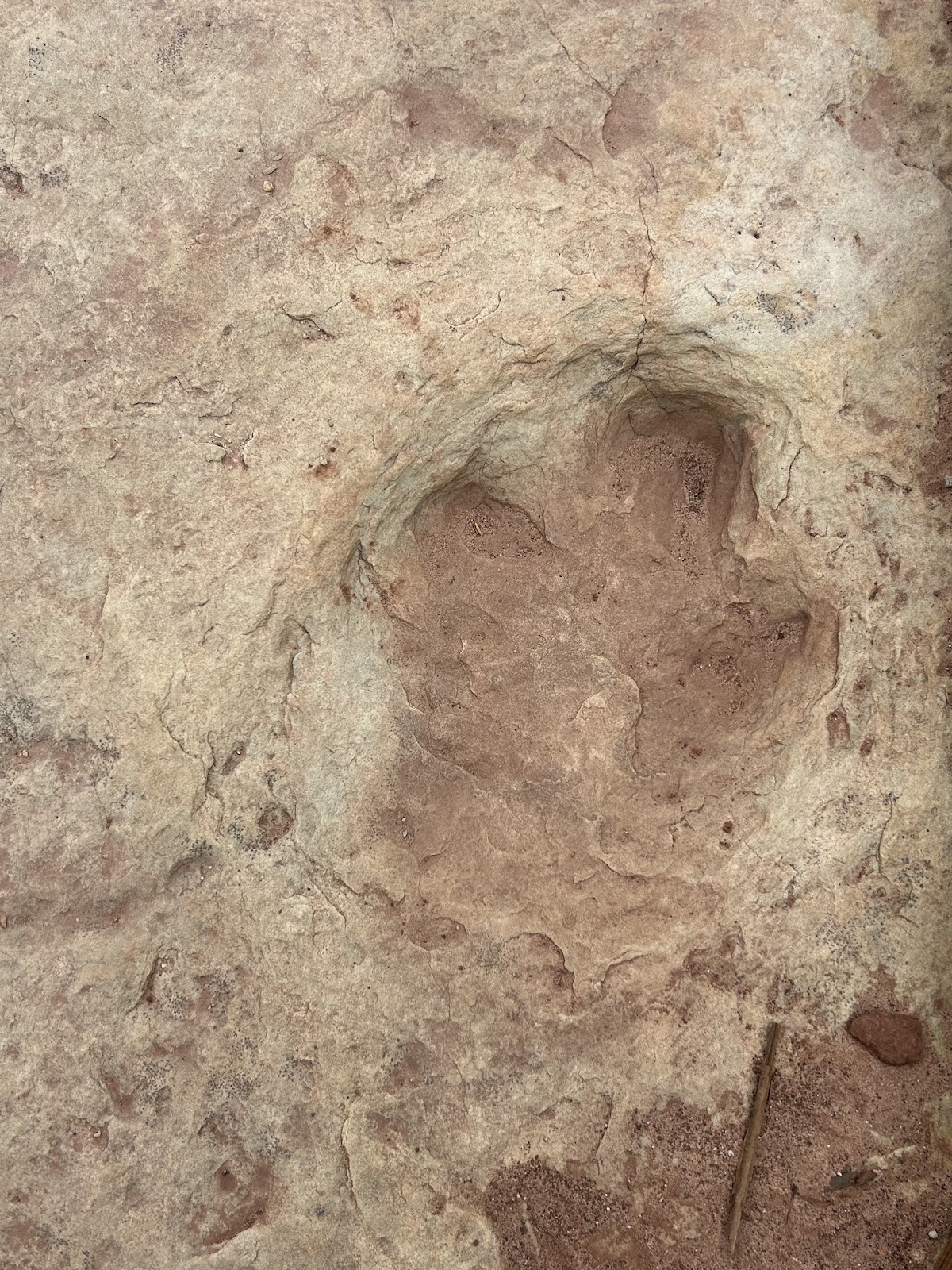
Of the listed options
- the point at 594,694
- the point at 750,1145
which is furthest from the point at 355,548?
the point at 750,1145

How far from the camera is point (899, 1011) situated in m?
3.54

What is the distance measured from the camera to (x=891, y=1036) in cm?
354

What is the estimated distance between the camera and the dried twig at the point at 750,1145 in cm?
353

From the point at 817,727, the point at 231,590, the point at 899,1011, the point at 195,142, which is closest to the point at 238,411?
the point at 231,590

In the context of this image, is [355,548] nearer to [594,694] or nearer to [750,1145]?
[594,694]

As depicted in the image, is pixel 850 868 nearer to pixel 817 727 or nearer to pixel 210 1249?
pixel 817 727

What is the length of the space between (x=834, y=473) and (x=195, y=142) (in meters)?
2.65

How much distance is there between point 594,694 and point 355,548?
3.73 feet

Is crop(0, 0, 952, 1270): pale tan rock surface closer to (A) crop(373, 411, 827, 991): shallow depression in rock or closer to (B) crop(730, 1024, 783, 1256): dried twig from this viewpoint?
(B) crop(730, 1024, 783, 1256): dried twig

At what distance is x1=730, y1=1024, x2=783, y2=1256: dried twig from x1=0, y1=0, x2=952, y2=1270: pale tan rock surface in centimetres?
6

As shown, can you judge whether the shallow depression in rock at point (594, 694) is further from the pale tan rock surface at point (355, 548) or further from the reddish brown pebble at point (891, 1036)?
the reddish brown pebble at point (891, 1036)

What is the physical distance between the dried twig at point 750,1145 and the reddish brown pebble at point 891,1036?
336 mm

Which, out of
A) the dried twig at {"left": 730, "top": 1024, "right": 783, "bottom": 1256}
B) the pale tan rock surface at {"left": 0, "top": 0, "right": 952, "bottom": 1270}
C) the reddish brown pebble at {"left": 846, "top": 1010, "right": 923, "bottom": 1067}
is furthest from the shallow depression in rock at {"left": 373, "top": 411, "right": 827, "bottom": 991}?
the reddish brown pebble at {"left": 846, "top": 1010, "right": 923, "bottom": 1067}

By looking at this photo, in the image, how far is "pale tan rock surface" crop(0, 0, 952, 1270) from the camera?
3477 mm
